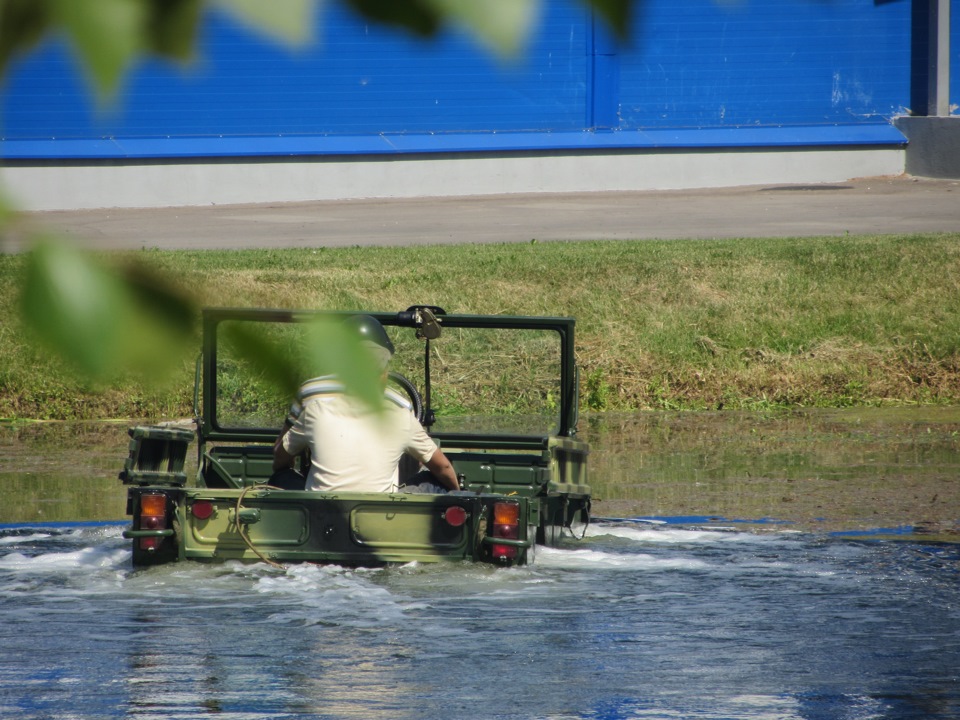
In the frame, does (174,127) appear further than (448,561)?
Yes

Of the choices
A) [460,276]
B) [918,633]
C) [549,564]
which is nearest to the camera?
[918,633]

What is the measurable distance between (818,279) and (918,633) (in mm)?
10128

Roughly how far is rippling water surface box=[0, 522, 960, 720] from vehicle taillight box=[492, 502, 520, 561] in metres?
0.16

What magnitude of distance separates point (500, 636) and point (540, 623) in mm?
277

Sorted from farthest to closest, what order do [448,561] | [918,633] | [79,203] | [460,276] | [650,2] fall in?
[79,203]
[460,276]
[448,561]
[918,633]
[650,2]

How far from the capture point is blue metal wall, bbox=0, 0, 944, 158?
85.8ft

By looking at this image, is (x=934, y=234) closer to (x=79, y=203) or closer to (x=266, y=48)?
(x=79, y=203)

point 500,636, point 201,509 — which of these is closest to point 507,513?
point 500,636

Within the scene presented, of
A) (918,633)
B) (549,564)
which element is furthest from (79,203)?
(918,633)

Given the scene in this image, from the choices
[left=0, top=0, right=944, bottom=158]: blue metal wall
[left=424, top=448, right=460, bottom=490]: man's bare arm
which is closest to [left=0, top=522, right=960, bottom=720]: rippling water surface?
[left=424, top=448, right=460, bottom=490]: man's bare arm

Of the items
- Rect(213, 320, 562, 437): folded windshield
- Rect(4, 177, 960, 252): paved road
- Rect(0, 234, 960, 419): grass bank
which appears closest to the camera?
Rect(213, 320, 562, 437): folded windshield

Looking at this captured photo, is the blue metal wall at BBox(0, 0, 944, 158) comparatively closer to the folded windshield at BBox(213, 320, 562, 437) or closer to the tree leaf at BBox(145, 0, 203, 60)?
the folded windshield at BBox(213, 320, 562, 437)

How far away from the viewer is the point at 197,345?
1.21 meters

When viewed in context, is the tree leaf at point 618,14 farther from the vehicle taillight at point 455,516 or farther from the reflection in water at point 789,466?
the reflection in water at point 789,466
